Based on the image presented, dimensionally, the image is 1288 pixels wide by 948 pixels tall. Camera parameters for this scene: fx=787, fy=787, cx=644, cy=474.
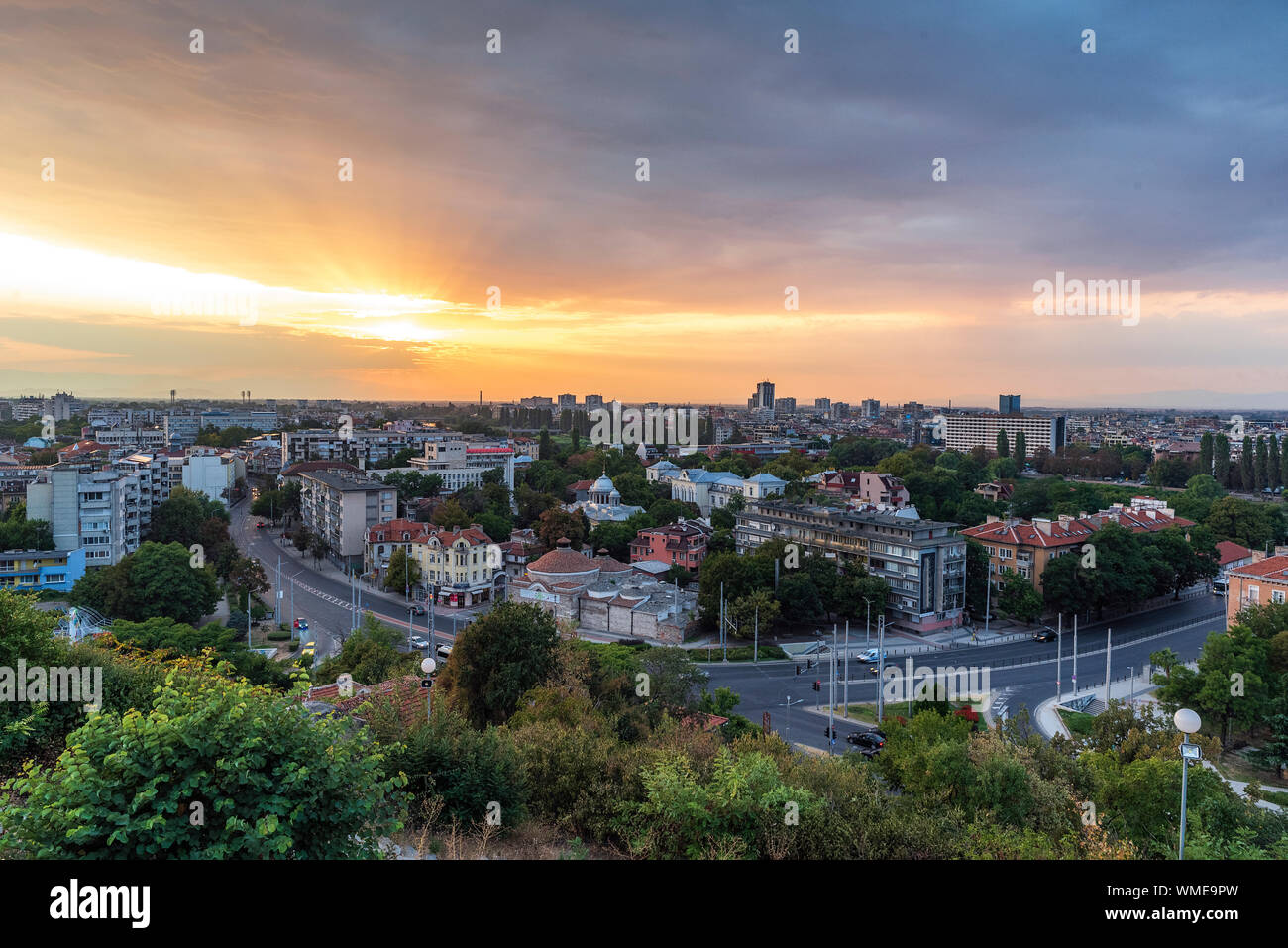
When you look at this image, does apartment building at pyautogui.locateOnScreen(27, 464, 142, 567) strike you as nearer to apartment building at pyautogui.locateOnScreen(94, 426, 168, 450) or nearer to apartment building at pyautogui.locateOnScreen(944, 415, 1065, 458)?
apartment building at pyautogui.locateOnScreen(94, 426, 168, 450)

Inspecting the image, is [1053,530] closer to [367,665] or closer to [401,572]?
[401,572]

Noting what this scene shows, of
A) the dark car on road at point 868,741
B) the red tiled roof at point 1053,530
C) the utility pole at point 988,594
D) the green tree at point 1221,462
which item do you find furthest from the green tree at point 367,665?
the green tree at point 1221,462

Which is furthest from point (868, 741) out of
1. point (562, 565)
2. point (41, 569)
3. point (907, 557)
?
point (41, 569)

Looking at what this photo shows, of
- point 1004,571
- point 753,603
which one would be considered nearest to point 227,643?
point 753,603

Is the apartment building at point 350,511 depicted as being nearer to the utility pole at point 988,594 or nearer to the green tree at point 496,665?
→ the green tree at point 496,665

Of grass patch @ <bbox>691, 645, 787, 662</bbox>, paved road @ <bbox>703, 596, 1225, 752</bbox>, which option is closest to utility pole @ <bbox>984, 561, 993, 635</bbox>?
paved road @ <bbox>703, 596, 1225, 752</bbox>
